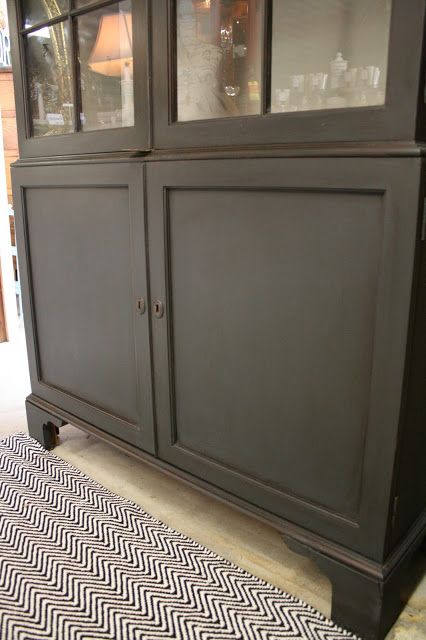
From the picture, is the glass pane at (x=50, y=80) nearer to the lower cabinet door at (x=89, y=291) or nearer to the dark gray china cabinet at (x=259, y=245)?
the dark gray china cabinet at (x=259, y=245)

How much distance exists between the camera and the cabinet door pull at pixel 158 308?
1.39 meters

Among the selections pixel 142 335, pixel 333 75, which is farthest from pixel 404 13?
pixel 142 335

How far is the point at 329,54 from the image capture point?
3.50 ft

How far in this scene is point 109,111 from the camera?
4.85ft

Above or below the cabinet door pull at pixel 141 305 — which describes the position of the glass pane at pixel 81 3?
above

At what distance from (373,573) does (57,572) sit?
741mm

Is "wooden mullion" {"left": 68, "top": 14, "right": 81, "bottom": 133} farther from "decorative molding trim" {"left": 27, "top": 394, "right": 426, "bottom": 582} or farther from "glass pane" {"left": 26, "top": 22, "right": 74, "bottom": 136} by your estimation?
"decorative molding trim" {"left": 27, "top": 394, "right": 426, "bottom": 582}

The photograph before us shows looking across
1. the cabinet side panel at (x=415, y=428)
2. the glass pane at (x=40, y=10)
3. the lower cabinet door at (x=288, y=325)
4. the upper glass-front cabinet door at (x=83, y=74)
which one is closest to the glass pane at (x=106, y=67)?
the upper glass-front cabinet door at (x=83, y=74)

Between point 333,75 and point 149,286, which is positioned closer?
point 333,75

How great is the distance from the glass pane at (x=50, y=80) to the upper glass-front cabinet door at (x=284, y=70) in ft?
1.37

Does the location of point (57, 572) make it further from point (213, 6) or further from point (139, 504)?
point (213, 6)

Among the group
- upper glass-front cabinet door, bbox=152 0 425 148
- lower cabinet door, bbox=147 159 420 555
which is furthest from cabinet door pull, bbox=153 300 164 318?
upper glass-front cabinet door, bbox=152 0 425 148

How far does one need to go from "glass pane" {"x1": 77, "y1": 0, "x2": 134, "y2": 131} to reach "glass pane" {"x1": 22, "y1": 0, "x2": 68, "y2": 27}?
0.33ft

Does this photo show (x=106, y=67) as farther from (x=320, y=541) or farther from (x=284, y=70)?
(x=320, y=541)
